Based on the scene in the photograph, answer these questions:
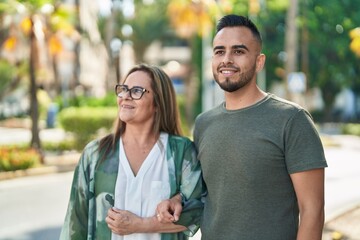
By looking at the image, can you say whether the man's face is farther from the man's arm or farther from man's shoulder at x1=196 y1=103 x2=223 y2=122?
the man's arm

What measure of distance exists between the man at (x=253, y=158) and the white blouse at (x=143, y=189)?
32 cm

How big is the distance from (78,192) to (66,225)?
211mm

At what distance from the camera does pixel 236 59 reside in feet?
9.84

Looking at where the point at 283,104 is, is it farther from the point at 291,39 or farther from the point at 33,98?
the point at 291,39

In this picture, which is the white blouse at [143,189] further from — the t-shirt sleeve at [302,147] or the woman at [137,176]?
the t-shirt sleeve at [302,147]

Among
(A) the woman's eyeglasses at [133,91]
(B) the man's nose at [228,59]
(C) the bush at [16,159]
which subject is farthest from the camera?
(C) the bush at [16,159]

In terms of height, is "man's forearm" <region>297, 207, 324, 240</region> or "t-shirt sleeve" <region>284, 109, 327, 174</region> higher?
"t-shirt sleeve" <region>284, 109, 327, 174</region>

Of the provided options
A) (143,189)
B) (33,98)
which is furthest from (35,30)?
(143,189)

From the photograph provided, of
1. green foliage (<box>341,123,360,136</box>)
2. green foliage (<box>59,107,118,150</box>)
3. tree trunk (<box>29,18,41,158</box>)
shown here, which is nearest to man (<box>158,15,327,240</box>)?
tree trunk (<box>29,18,41,158</box>)

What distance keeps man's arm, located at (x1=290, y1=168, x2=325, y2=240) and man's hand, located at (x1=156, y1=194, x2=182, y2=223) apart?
2.35ft

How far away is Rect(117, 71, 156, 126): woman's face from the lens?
3465mm

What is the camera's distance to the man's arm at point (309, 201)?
277 cm

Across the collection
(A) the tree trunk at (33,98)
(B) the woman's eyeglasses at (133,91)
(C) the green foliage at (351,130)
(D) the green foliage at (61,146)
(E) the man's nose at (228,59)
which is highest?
(E) the man's nose at (228,59)

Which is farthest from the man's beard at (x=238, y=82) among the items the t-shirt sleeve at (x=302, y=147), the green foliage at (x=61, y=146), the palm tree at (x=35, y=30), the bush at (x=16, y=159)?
the green foliage at (x=61, y=146)
